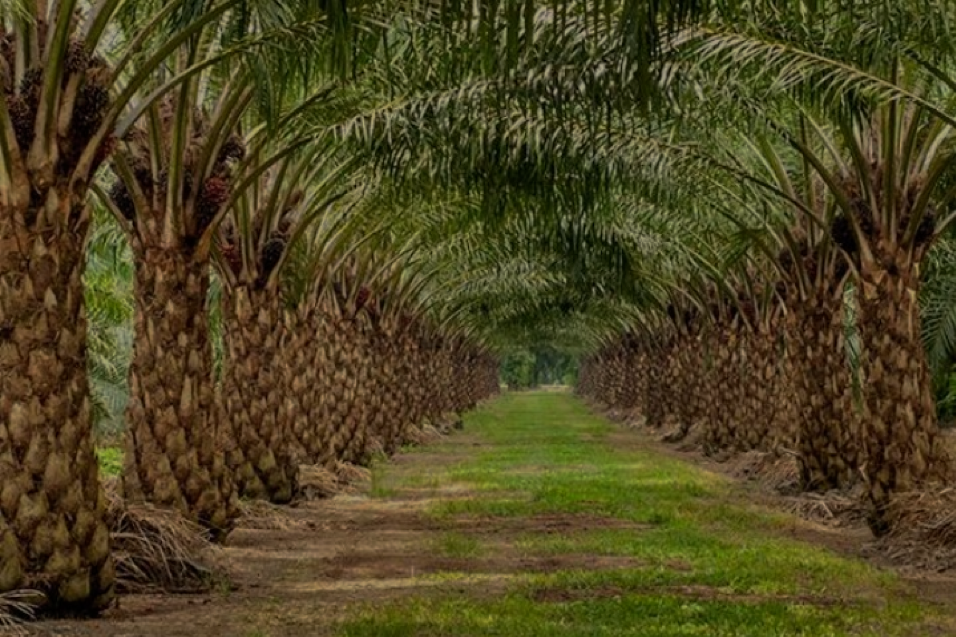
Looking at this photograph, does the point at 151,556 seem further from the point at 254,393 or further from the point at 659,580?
the point at 254,393

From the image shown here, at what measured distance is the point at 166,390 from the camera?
12.1 meters

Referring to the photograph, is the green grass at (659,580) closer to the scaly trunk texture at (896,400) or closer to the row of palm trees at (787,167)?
the scaly trunk texture at (896,400)

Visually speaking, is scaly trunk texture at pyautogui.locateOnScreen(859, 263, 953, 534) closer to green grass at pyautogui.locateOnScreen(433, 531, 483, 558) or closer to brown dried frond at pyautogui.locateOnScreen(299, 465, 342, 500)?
green grass at pyautogui.locateOnScreen(433, 531, 483, 558)

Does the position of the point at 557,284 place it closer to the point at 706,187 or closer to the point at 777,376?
the point at 777,376

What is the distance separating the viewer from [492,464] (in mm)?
25547

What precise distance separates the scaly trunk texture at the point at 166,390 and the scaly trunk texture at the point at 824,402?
8.38 metres

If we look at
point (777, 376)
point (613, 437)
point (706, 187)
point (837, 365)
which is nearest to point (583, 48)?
point (706, 187)

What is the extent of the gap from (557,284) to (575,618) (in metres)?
21.3

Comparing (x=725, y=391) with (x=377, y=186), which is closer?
(x=377, y=186)

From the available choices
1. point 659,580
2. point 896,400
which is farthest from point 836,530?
point 659,580

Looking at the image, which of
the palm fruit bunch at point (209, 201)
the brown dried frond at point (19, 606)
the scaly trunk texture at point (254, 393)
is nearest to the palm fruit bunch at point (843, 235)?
the palm fruit bunch at point (209, 201)

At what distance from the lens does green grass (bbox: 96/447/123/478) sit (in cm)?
2388

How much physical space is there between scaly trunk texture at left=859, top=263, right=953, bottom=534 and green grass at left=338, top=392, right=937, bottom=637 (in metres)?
1.02

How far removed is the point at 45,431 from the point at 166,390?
10.9 ft
